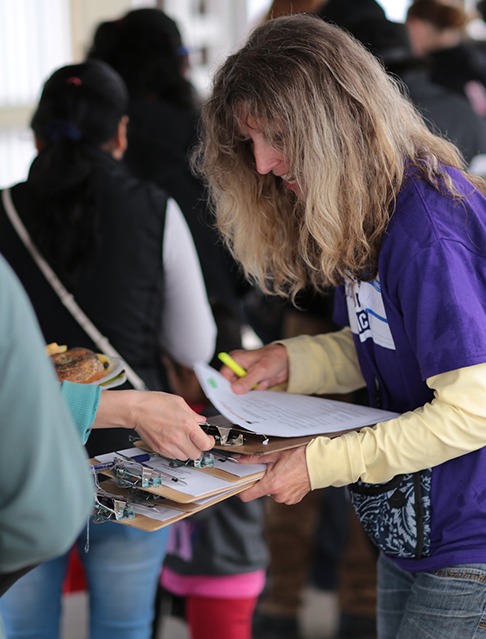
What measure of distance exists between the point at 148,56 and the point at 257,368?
141 centimetres

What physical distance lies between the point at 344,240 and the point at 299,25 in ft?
1.15

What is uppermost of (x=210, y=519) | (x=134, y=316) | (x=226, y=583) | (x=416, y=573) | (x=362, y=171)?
(x=362, y=171)

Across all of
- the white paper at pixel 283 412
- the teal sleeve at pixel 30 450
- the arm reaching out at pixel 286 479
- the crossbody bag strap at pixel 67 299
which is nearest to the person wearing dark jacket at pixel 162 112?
the crossbody bag strap at pixel 67 299

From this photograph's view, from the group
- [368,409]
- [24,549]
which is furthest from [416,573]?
[24,549]

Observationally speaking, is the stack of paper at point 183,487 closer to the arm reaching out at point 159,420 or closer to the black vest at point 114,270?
the arm reaching out at point 159,420

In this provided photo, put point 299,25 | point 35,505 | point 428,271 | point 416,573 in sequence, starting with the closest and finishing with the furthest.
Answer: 1. point 35,505
2. point 428,271
3. point 299,25
4. point 416,573

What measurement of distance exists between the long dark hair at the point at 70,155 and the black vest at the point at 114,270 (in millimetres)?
27

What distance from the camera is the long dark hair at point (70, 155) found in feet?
6.59

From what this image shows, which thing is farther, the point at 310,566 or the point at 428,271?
the point at 310,566

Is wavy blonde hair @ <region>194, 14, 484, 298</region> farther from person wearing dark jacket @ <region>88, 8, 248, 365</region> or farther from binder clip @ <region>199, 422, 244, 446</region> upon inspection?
person wearing dark jacket @ <region>88, 8, 248, 365</region>

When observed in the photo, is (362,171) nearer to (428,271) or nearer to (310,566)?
(428,271)

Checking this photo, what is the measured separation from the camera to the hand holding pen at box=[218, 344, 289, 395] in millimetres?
1734

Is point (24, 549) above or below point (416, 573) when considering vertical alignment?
above

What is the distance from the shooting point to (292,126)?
54.2 inches
